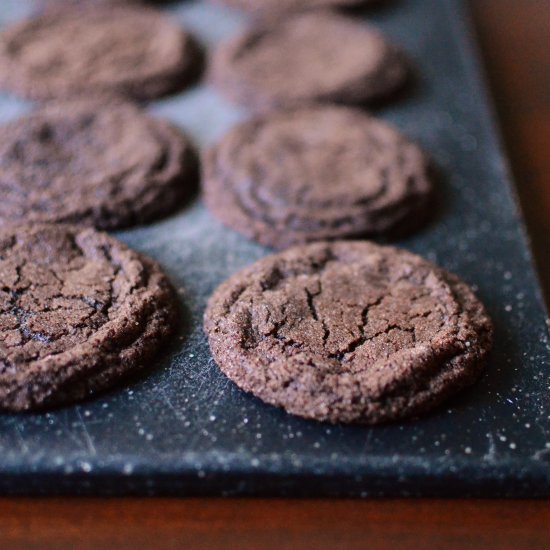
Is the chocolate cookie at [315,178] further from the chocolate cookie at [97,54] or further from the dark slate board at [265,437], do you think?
the chocolate cookie at [97,54]

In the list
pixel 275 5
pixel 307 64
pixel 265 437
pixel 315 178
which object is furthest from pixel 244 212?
pixel 275 5

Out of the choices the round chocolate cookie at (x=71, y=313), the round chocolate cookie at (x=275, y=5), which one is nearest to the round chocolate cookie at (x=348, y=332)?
the round chocolate cookie at (x=71, y=313)

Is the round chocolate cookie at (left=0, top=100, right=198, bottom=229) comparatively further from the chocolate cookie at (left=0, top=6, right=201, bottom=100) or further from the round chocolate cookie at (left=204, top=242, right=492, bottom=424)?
the round chocolate cookie at (left=204, top=242, right=492, bottom=424)

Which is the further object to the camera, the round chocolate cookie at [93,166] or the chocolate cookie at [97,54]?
the chocolate cookie at [97,54]

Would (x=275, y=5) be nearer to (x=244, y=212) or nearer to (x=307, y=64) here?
(x=307, y=64)

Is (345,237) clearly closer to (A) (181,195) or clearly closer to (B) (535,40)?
(A) (181,195)

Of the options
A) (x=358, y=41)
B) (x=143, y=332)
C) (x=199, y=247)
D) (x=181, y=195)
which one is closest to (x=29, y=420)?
(x=143, y=332)
